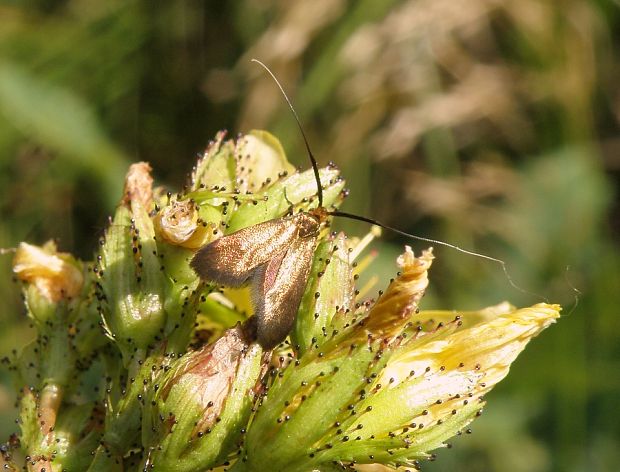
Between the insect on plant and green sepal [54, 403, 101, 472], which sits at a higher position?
the insect on plant

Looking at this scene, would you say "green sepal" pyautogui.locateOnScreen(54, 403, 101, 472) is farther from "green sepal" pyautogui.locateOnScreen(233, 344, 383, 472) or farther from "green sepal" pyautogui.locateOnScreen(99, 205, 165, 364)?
"green sepal" pyautogui.locateOnScreen(233, 344, 383, 472)

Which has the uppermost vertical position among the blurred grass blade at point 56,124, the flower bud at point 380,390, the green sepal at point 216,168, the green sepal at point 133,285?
the blurred grass blade at point 56,124

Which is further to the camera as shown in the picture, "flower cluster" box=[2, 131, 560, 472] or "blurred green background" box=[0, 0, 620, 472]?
"blurred green background" box=[0, 0, 620, 472]

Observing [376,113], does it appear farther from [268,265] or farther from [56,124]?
[268,265]

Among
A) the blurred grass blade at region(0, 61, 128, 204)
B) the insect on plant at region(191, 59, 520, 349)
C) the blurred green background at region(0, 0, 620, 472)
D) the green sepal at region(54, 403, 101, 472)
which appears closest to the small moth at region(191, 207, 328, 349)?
the insect on plant at region(191, 59, 520, 349)

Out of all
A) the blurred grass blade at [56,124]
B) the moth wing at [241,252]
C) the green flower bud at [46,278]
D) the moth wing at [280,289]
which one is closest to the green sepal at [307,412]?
the moth wing at [280,289]

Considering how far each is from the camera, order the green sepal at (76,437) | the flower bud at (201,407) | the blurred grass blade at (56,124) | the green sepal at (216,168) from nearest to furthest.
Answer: the flower bud at (201,407) → the green sepal at (76,437) → the green sepal at (216,168) → the blurred grass blade at (56,124)

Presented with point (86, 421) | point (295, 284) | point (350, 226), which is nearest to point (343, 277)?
point (295, 284)

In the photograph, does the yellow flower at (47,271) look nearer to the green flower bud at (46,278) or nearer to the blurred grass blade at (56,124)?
the green flower bud at (46,278)
